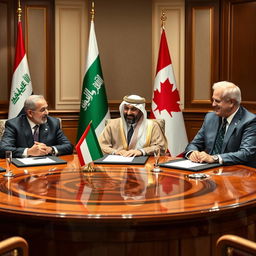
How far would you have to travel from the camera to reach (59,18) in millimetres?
6027

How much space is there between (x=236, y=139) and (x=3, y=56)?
3322 mm

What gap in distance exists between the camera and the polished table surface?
89.1 inches

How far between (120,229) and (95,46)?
12.6 feet

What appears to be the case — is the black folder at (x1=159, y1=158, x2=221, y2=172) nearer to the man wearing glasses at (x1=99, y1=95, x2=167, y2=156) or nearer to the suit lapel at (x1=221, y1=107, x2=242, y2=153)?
the suit lapel at (x1=221, y1=107, x2=242, y2=153)

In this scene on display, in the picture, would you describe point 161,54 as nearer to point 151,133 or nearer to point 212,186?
point 151,133

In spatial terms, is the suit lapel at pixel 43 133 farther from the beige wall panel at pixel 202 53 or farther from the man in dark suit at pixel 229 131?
the beige wall panel at pixel 202 53

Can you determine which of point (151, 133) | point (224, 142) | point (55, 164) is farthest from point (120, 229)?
point (151, 133)

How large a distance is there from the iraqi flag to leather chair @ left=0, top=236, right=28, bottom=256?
152 inches

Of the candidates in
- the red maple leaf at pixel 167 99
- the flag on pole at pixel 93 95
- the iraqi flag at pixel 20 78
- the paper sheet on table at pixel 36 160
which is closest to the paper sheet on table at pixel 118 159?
the paper sheet on table at pixel 36 160

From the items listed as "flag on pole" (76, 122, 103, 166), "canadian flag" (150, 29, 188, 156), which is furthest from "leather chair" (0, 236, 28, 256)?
"canadian flag" (150, 29, 188, 156)

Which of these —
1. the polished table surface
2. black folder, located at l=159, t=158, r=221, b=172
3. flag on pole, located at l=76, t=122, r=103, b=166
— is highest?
flag on pole, located at l=76, t=122, r=103, b=166

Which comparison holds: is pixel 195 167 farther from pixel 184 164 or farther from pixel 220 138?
pixel 220 138

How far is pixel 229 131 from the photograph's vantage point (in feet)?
12.4

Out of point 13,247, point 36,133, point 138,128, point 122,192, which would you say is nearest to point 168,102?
point 138,128
